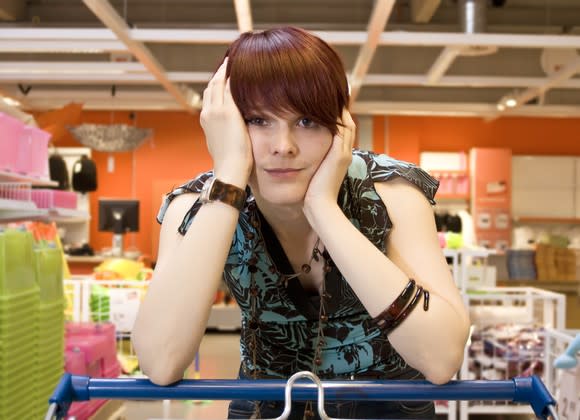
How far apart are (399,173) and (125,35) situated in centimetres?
478

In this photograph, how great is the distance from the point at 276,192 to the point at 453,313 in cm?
40

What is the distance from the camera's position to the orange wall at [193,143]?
449 inches

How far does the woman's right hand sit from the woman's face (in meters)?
0.02

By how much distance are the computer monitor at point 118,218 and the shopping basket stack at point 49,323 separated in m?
7.19

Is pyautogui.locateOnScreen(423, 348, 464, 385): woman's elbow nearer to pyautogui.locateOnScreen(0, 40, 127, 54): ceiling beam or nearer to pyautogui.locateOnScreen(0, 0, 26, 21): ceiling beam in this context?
pyautogui.locateOnScreen(0, 40, 127, 54): ceiling beam

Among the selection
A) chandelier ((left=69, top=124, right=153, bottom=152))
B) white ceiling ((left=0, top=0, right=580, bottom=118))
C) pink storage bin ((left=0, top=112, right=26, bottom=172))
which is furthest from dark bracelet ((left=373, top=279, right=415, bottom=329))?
chandelier ((left=69, top=124, right=153, bottom=152))

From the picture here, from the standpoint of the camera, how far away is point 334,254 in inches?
48.9

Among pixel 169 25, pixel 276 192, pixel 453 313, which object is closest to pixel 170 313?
pixel 276 192

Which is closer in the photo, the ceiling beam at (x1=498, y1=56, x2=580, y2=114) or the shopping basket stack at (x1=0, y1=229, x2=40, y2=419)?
the shopping basket stack at (x1=0, y1=229, x2=40, y2=419)

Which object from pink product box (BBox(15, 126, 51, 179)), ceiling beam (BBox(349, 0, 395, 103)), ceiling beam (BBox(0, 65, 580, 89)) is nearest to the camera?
pink product box (BBox(15, 126, 51, 179))

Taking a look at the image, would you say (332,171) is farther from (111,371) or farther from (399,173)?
(111,371)

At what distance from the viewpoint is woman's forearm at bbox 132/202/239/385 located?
1.23 metres

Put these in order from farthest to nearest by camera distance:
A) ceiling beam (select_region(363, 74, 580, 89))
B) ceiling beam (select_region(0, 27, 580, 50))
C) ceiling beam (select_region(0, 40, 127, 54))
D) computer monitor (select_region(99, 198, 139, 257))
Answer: computer monitor (select_region(99, 198, 139, 257))
ceiling beam (select_region(363, 74, 580, 89))
ceiling beam (select_region(0, 40, 127, 54))
ceiling beam (select_region(0, 27, 580, 50))

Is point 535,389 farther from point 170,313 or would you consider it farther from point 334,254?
point 170,313
